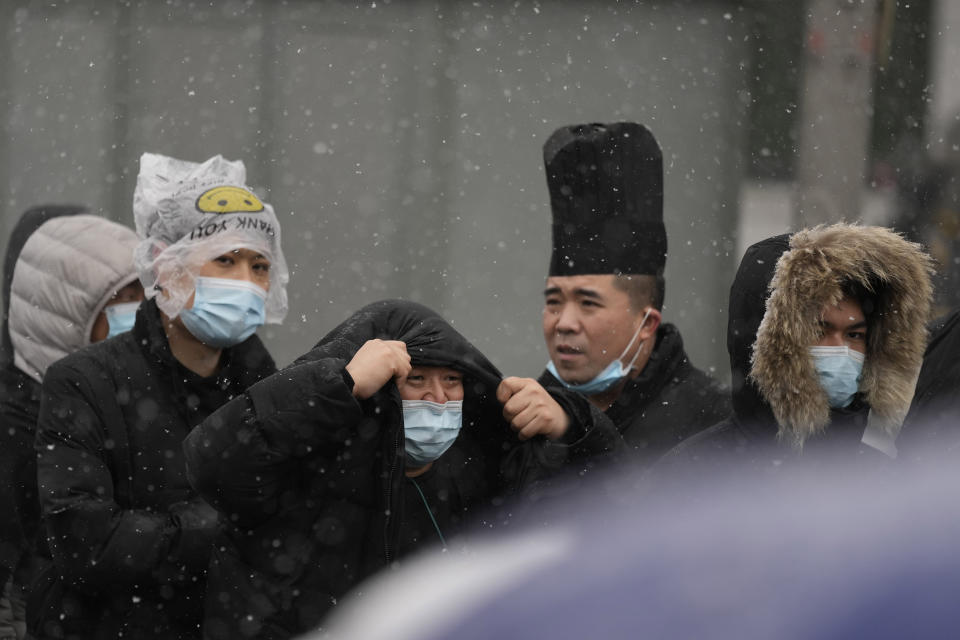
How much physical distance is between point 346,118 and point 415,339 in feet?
17.1

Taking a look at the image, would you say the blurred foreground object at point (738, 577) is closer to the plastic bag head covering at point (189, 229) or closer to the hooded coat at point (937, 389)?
the hooded coat at point (937, 389)

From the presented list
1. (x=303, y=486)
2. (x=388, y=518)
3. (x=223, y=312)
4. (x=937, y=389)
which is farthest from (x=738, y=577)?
(x=223, y=312)

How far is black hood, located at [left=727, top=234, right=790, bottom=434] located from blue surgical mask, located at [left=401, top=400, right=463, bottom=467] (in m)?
0.79

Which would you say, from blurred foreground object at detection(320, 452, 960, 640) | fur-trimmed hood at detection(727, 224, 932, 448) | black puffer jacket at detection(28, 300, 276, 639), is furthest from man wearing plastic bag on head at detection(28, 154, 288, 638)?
blurred foreground object at detection(320, 452, 960, 640)

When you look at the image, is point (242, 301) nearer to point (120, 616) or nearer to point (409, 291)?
point (120, 616)

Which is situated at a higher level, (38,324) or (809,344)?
(809,344)

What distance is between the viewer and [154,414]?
409cm

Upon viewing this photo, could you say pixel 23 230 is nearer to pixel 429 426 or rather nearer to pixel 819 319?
pixel 429 426

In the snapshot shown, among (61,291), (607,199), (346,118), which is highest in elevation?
(607,199)

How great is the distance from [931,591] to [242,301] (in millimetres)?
3232

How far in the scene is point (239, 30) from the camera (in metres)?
8.77

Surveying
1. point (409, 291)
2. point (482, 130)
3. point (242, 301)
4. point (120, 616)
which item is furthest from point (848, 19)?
point (120, 616)

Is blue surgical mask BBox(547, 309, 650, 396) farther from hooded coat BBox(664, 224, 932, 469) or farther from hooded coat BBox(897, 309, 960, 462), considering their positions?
hooded coat BBox(897, 309, 960, 462)

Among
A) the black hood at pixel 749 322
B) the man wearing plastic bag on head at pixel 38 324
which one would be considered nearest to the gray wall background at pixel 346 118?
the man wearing plastic bag on head at pixel 38 324
